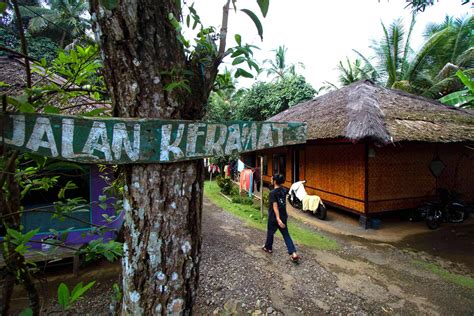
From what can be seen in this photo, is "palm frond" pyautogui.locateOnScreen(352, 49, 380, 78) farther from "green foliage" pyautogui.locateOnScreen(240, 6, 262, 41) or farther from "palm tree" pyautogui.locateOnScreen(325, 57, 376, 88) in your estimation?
"green foliage" pyautogui.locateOnScreen(240, 6, 262, 41)

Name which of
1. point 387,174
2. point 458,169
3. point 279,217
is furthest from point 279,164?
point 279,217

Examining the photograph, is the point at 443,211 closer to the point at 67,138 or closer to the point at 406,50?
the point at 67,138

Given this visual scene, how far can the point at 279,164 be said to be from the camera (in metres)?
11.0

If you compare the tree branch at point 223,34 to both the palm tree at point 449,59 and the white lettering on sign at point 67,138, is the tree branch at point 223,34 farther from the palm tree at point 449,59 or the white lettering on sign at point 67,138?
the palm tree at point 449,59

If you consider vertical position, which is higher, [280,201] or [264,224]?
[280,201]

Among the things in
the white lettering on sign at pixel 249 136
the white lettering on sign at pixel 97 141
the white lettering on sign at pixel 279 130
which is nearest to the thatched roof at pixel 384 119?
the white lettering on sign at pixel 279 130

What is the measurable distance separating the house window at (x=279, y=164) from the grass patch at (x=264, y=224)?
9.69 feet

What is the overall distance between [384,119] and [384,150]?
0.93 meters

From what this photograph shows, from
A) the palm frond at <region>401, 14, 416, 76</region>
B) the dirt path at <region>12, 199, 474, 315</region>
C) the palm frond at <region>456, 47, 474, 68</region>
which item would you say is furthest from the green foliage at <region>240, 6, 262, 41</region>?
the palm frond at <region>456, 47, 474, 68</region>

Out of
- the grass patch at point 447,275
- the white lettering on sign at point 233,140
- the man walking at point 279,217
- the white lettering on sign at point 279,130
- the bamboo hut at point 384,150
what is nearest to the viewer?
the white lettering on sign at point 233,140

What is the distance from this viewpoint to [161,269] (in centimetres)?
92

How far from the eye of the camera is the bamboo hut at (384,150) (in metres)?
5.99

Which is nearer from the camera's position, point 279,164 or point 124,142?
point 124,142

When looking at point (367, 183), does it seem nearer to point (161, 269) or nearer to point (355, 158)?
point (355, 158)
